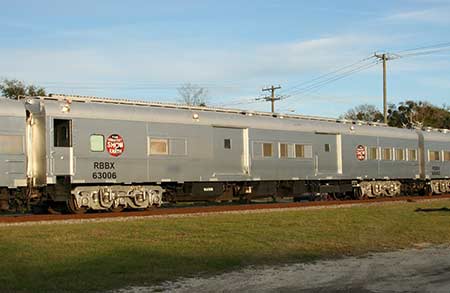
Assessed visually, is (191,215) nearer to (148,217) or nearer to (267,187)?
(148,217)

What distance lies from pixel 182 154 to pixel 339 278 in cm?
1318

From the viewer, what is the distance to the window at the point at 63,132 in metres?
19.3

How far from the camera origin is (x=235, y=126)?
23.9 metres

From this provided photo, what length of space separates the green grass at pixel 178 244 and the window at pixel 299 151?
24.7 feet

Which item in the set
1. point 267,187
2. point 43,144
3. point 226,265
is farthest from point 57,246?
point 267,187

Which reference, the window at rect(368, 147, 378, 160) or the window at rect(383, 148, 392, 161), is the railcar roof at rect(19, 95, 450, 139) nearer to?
the window at rect(368, 147, 378, 160)

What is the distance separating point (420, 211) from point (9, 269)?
15.5m

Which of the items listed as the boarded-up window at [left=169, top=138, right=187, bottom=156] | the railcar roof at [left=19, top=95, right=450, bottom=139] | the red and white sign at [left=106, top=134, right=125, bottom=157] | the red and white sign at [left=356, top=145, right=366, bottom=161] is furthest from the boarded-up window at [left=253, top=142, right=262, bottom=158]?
the red and white sign at [left=356, top=145, right=366, bottom=161]

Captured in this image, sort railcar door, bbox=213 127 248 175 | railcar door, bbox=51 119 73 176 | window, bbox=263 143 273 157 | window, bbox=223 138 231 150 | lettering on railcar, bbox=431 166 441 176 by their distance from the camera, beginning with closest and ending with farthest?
railcar door, bbox=51 119 73 176 < railcar door, bbox=213 127 248 175 < window, bbox=223 138 231 150 < window, bbox=263 143 273 157 < lettering on railcar, bbox=431 166 441 176

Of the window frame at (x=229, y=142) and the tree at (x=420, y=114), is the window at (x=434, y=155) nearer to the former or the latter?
the window frame at (x=229, y=142)

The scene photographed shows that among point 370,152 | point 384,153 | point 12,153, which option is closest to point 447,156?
point 384,153

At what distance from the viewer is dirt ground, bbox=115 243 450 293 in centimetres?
857

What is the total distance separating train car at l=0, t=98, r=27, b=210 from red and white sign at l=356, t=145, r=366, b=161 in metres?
17.0

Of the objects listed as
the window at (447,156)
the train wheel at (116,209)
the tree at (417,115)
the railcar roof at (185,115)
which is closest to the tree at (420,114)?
the tree at (417,115)
